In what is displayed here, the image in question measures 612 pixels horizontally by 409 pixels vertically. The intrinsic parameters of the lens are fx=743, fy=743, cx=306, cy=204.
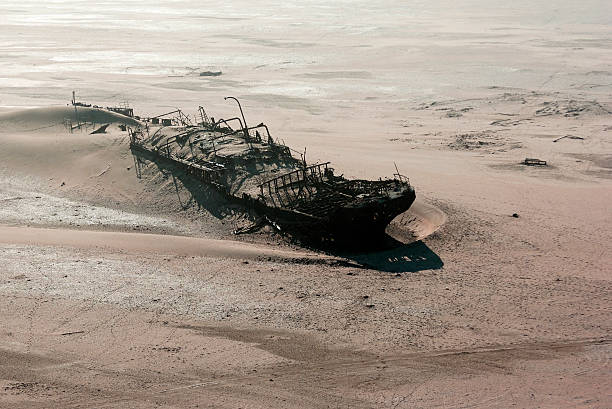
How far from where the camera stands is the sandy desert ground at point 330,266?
1320 cm

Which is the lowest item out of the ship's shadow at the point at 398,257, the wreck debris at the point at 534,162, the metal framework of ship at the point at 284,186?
the wreck debris at the point at 534,162

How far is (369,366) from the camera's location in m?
13.6

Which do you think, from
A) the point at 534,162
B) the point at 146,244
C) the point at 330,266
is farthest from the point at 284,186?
the point at 534,162

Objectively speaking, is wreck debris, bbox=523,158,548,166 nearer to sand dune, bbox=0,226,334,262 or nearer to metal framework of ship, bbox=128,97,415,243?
metal framework of ship, bbox=128,97,415,243

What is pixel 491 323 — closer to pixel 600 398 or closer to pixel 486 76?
pixel 600 398

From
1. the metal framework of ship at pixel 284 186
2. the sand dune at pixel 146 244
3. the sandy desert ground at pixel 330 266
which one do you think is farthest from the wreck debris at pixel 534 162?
the sand dune at pixel 146 244

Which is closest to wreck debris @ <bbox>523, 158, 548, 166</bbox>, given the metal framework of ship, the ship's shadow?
the metal framework of ship

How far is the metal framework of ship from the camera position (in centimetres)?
1884

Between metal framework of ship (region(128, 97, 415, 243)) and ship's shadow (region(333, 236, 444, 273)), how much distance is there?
1.80 ft

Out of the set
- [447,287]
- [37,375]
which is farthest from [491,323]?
[37,375]

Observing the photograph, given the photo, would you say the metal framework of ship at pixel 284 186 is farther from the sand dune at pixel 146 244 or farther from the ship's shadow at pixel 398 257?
the sand dune at pixel 146 244

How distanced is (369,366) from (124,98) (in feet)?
111

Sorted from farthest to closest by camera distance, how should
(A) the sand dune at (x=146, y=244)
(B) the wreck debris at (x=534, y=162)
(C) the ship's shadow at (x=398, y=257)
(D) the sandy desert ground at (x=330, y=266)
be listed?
(B) the wreck debris at (x=534, y=162)
(A) the sand dune at (x=146, y=244)
(C) the ship's shadow at (x=398, y=257)
(D) the sandy desert ground at (x=330, y=266)

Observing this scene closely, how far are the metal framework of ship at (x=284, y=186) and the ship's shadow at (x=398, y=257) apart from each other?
21.6 inches
